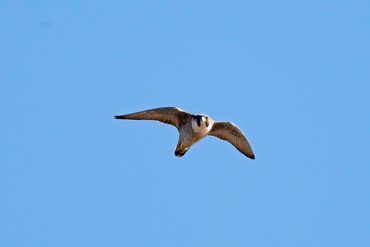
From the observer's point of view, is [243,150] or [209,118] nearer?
[209,118]

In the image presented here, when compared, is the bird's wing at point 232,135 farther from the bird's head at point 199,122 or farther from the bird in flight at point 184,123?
the bird's head at point 199,122

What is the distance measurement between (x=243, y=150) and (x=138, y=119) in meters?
3.31

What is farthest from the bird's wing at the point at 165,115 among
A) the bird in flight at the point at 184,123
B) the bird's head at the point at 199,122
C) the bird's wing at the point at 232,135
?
the bird's wing at the point at 232,135

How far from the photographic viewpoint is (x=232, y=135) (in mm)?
27312

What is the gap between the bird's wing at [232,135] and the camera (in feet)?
88.6

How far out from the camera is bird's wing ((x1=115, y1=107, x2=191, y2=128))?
25.6 meters

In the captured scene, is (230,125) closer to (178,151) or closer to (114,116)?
(178,151)

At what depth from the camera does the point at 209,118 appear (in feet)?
85.3

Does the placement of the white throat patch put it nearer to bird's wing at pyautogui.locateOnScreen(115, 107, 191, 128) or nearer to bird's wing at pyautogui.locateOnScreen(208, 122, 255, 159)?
bird's wing at pyautogui.locateOnScreen(115, 107, 191, 128)

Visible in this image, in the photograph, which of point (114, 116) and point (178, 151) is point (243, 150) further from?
point (114, 116)

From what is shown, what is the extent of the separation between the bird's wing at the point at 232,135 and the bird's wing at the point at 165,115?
3.78 feet

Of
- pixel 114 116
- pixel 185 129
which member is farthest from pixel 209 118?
pixel 114 116

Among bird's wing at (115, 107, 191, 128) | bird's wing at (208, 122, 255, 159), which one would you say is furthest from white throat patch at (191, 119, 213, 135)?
bird's wing at (208, 122, 255, 159)

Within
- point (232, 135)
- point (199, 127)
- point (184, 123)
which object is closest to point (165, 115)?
point (184, 123)
